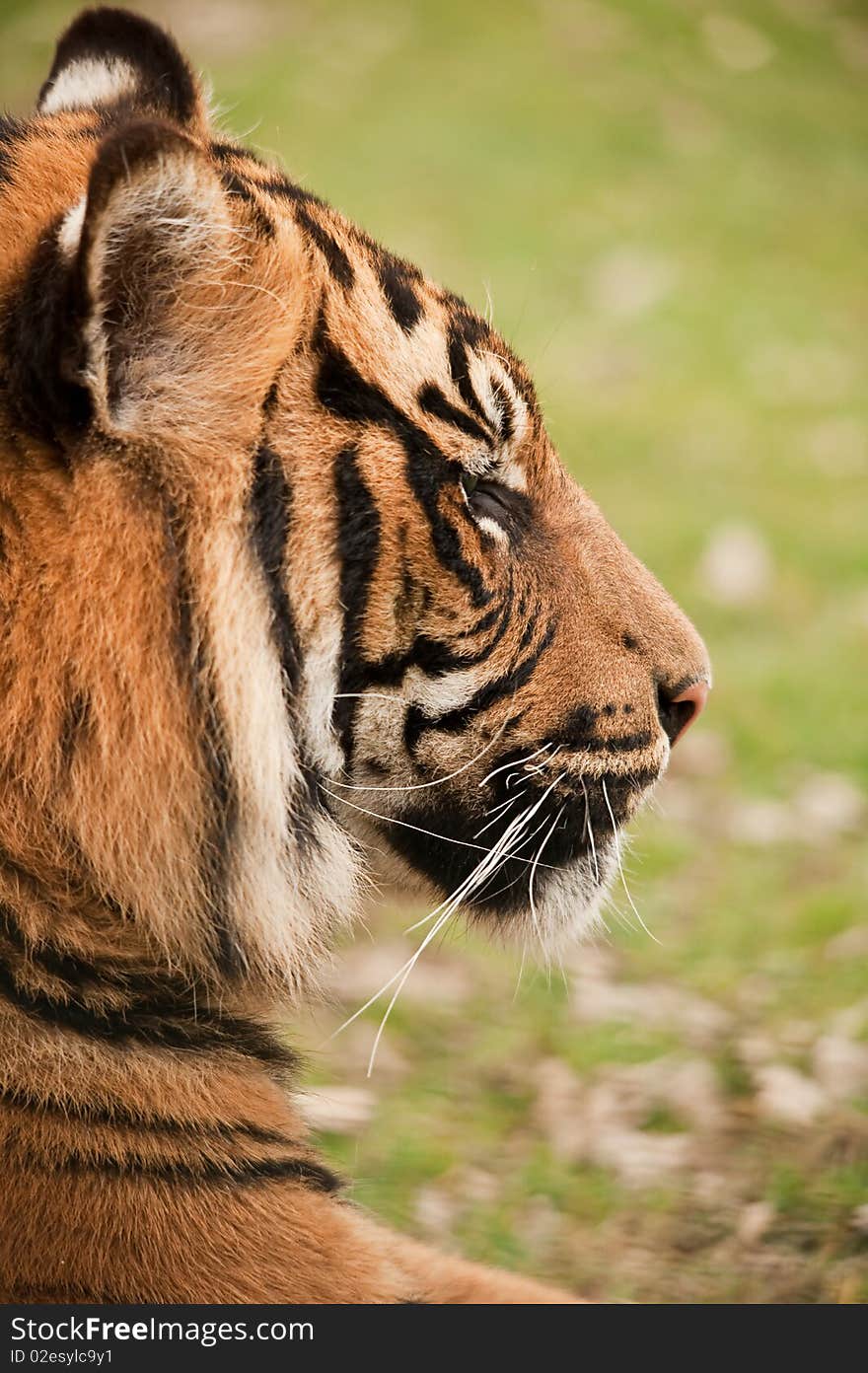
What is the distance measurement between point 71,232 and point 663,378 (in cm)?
593

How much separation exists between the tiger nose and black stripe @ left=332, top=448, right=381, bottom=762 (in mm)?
521

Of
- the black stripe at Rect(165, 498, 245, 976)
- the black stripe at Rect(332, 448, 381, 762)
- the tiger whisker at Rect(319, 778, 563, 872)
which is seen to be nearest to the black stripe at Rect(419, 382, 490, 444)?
the black stripe at Rect(332, 448, 381, 762)

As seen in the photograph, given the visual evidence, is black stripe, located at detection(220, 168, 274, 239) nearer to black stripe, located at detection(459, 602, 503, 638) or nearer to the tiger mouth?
black stripe, located at detection(459, 602, 503, 638)

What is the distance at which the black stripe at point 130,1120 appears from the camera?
1.57m

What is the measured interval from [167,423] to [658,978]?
2.03m

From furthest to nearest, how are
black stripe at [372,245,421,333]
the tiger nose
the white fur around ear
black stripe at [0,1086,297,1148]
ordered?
the tiger nose
black stripe at [372,245,421,333]
black stripe at [0,1086,297,1148]
the white fur around ear

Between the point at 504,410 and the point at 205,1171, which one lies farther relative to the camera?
the point at 504,410

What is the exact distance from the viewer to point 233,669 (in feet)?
5.32

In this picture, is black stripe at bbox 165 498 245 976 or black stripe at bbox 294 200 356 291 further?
black stripe at bbox 294 200 356 291

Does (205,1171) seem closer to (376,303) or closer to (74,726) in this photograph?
(74,726)

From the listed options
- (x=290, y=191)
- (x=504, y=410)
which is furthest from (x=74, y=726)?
(x=290, y=191)

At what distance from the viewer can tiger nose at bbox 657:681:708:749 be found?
6.79 feet

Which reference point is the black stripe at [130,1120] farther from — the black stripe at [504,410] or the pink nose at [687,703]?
the black stripe at [504,410]

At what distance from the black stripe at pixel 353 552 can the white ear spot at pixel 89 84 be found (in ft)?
2.43
